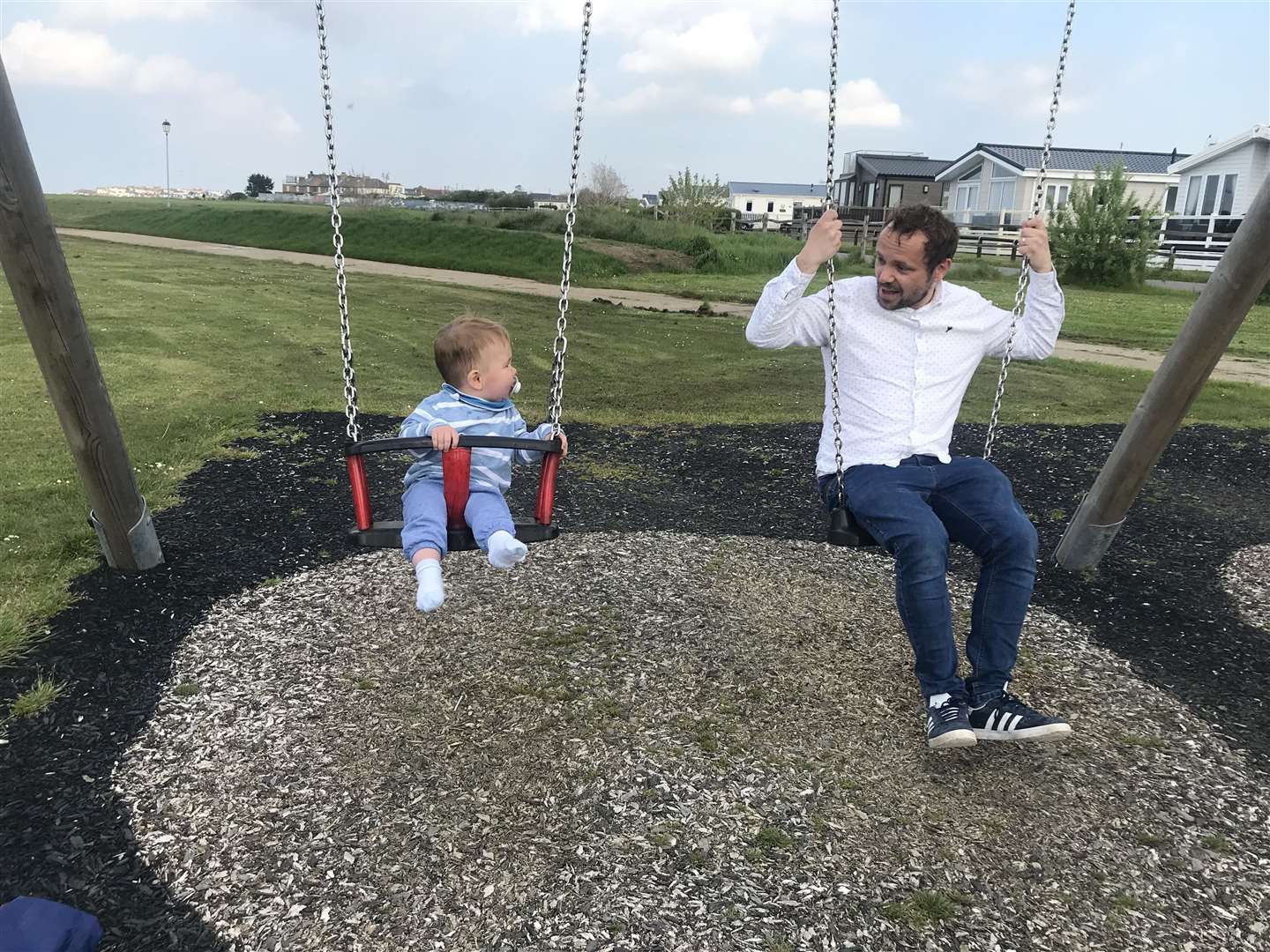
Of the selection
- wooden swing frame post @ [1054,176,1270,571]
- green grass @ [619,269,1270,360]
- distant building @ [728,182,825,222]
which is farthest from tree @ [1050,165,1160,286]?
distant building @ [728,182,825,222]

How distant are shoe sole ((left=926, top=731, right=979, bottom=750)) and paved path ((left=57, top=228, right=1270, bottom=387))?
9811 millimetres

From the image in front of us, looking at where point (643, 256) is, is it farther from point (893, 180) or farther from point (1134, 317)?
point (893, 180)

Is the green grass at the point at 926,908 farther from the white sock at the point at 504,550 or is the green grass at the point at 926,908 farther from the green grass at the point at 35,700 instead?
the green grass at the point at 35,700

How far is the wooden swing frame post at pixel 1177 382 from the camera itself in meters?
4.35

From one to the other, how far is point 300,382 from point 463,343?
6.31 m

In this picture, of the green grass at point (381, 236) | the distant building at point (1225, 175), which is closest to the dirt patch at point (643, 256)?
the green grass at point (381, 236)

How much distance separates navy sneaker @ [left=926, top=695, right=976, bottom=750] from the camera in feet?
9.63

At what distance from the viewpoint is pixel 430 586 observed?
3.04m

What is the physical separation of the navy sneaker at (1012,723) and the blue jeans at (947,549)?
40 mm

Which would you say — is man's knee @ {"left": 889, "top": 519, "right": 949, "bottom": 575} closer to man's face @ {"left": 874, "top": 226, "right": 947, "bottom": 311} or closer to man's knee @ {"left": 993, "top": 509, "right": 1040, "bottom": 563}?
man's knee @ {"left": 993, "top": 509, "right": 1040, "bottom": 563}

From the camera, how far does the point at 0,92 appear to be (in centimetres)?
358

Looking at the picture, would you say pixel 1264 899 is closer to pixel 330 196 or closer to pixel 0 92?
pixel 330 196

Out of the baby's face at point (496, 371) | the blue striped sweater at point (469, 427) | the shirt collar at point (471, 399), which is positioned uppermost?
the baby's face at point (496, 371)

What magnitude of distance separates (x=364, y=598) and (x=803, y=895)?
2454 millimetres
